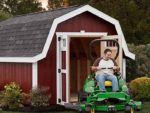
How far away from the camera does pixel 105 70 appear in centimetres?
1510

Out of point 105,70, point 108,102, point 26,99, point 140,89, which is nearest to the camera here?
point 108,102

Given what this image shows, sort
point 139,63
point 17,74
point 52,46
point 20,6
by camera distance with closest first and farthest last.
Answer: point 52,46 < point 17,74 < point 139,63 < point 20,6

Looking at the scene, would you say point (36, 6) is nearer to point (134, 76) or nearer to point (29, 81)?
point (134, 76)

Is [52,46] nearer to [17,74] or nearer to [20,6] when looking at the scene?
[17,74]

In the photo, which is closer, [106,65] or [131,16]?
[106,65]

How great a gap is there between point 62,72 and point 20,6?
138ft

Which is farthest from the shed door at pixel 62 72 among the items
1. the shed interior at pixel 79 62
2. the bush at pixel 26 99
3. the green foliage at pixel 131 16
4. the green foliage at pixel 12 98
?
the green foliage at pixel 131 16

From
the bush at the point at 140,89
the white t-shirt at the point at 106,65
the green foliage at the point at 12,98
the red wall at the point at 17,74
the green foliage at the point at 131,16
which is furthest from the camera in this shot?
the green foliage at the point at 131,16

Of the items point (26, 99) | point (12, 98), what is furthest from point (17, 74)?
point (12, 98)

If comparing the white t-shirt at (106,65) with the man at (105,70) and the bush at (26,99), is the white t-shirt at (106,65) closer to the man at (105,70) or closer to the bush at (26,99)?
the man at (105,70)

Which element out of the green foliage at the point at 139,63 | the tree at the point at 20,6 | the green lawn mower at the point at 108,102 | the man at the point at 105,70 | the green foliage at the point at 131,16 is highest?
the tree at the point at 20,6

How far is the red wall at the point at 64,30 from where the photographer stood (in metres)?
17.5

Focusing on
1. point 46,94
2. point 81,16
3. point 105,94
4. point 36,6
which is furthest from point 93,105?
point 36,6

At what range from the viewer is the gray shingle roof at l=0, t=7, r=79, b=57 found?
Result: 58.5 feet
